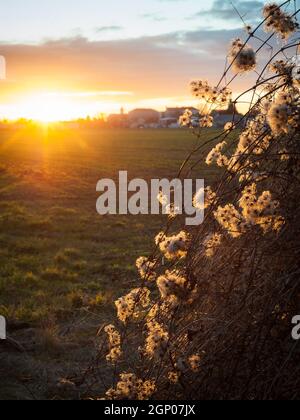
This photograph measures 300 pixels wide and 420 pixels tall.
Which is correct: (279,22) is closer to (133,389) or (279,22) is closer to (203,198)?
(203,198)

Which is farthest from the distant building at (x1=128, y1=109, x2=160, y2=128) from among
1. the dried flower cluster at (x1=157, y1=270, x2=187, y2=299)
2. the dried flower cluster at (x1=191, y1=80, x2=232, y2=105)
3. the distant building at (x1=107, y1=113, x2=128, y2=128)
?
the dried flower cluster at (x1=157, y1=270, x2=187, y2=299)

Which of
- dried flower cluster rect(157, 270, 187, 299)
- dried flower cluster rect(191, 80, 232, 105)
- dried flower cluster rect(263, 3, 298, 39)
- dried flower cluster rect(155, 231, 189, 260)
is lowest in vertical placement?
dried flower cluster rect(157, 270, 187, 299)

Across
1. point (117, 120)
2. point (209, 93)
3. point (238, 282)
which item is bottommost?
point (238, 282)

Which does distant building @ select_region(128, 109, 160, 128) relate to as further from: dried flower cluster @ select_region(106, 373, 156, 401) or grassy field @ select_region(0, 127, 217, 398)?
dried flower cluster @ select_region(106, 373, 156, 401)

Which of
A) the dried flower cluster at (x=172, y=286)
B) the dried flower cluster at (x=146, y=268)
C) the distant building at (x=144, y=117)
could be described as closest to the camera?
→ the dried flower cluster at (x=172, y=286)

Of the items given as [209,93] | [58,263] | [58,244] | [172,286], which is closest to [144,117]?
[58,244]

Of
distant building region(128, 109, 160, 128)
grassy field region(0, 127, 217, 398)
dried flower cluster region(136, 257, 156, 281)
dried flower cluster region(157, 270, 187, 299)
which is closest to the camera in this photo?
dried flower cluster region(157, 270, 187, 299)

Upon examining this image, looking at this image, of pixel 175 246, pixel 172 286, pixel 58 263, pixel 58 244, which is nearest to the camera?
pixel 172 286

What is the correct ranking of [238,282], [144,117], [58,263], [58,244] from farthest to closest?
1. [144,117]
2. [58,244]
3. [58,263]
4. [238,282]

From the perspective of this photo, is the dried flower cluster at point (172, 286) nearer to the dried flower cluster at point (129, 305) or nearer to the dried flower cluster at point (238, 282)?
the dried flower cluster at point (238, 282)

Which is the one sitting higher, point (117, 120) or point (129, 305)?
point (117, 120)

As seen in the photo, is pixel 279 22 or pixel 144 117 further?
pixel 144 117

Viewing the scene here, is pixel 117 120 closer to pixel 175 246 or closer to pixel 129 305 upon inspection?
pixel 129 305

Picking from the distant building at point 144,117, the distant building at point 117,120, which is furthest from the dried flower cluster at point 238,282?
the distant building at point 144,117
